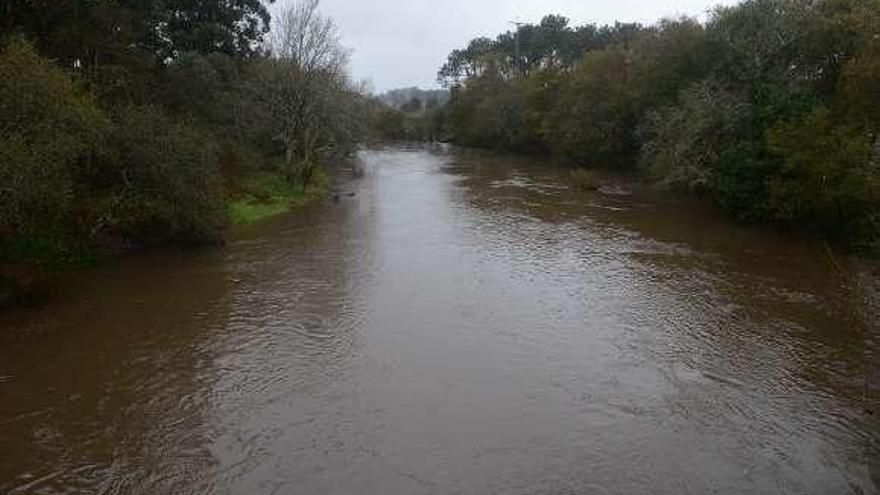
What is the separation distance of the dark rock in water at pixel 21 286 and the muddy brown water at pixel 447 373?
469 mm

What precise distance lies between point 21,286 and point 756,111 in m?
26.0

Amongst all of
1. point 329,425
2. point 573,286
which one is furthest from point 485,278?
point 329,425

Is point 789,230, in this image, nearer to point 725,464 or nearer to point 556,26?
point 725,464

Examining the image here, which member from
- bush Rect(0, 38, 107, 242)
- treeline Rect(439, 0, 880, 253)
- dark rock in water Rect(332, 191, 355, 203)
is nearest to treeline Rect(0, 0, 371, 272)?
bush Rect(0, 38, 107, 242)

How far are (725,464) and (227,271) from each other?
1525 cm

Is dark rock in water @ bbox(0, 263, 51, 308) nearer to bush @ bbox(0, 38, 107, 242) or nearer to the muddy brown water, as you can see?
the muddy brown water

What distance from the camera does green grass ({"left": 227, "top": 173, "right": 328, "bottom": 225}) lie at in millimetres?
31089

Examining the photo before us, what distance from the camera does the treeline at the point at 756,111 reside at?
2506 cm

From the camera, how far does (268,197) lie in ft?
114

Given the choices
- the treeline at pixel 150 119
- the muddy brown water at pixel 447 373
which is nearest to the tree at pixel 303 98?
the treeline at pixel 150 119

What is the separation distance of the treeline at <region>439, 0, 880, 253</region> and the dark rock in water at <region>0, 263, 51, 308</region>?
19904 mm

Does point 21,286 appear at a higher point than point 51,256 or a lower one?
lower

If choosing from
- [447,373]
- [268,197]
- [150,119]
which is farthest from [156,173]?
[268,197]

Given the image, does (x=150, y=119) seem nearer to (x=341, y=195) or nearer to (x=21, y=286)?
(x=21, y=286)
